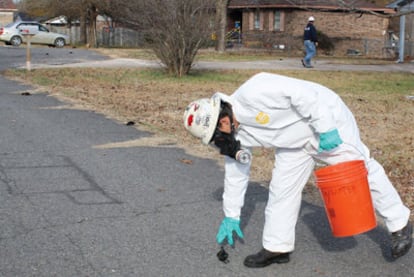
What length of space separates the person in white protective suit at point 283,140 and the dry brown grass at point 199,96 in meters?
2.06

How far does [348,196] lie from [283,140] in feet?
1.85

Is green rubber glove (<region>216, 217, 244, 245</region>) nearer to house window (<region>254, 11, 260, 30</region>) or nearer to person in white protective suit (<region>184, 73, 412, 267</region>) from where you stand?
person in white protective suit (<region>184, 73, 412, 267</region>)

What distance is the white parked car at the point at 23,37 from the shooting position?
41.5m

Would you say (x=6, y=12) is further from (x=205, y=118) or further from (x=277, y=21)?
(x=205, y=118)

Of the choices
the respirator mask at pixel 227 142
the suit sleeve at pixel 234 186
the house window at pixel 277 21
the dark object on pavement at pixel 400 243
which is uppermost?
the house window at pixel 277 21

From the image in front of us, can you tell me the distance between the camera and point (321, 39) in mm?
46125

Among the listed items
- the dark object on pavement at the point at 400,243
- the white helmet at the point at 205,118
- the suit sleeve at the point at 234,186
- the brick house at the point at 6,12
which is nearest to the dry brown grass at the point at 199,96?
the dark object on pavement at the point at 400,243

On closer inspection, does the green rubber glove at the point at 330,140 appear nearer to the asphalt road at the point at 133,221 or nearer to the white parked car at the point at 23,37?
the asphalt road at the point at 133,221

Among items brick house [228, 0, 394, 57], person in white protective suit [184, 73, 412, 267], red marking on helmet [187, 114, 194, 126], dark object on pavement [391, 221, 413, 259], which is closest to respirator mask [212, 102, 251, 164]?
person in white protective suit [184, 73, 412, 267]

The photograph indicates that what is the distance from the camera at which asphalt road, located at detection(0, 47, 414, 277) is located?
4914 millimetres

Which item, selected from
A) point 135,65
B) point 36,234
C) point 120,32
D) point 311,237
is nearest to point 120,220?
point 36,234

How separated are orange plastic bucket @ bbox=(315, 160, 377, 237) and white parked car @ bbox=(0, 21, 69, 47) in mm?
38707

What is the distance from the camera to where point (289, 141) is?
4.84 metres

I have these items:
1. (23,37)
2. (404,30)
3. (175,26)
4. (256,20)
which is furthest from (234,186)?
(256,20)
